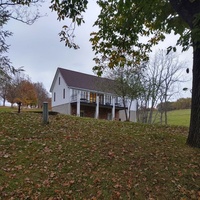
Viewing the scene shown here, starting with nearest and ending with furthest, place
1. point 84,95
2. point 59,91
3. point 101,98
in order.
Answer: point 84,95
point 101,98
point 59,91

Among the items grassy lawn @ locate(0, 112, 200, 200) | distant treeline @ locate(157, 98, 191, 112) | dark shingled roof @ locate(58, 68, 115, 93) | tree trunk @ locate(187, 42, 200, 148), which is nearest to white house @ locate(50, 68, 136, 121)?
dark shingled roof @ locate(58, 68, 115, 93)

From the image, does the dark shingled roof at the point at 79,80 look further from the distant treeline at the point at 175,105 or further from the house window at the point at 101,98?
the distant treeline at the point at 175,105

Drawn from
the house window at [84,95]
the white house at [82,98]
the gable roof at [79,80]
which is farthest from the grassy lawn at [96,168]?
the house window at [84,95]

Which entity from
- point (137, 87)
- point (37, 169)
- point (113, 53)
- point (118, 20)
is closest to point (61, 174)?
point (37, 169)

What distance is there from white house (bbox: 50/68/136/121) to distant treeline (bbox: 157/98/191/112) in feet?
15.9

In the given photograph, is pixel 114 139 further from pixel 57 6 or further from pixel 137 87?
pixel 137 87

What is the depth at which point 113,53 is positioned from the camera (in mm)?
7047

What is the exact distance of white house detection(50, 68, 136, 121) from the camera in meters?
25.8

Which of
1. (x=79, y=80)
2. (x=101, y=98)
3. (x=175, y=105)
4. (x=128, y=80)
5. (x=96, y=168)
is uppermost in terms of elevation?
(x=79, y=80)

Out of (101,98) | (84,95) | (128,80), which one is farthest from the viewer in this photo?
(101,98)

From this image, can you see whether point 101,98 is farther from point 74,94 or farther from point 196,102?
point 196,102

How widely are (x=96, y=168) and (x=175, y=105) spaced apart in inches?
1074

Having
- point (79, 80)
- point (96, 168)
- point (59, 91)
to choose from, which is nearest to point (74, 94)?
point (79, 80)

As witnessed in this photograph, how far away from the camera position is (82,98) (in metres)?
25.7
